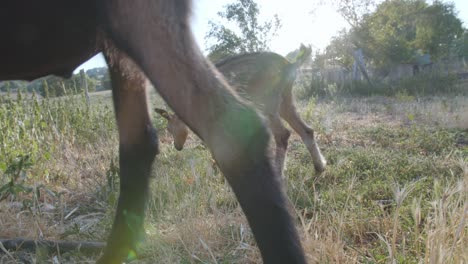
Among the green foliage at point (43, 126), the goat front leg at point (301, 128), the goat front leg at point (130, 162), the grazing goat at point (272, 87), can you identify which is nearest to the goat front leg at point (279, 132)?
the grazing goat at point (272, 87)

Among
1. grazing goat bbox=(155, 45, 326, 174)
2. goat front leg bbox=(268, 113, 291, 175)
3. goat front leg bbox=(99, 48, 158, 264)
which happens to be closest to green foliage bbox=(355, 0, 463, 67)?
grazing goat bbox=(155, 45, 326, 174)

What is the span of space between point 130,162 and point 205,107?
868mm

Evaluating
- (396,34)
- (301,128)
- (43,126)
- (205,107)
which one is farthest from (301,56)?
(396,34)

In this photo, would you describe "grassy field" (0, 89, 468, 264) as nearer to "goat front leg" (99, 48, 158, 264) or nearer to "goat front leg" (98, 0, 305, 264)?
"goat front leg" (99, 48, 158, 264)

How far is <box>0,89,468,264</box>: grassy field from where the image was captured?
200cm

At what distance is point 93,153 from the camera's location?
5.12 meters

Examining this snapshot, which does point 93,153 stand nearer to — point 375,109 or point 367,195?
point 367,195

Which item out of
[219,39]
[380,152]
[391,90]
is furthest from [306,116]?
[219,39]

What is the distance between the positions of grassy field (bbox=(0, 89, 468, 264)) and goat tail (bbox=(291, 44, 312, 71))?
3.51 feet

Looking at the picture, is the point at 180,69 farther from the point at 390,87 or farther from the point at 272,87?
the point at 390,87

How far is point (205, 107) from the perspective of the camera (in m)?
1.28

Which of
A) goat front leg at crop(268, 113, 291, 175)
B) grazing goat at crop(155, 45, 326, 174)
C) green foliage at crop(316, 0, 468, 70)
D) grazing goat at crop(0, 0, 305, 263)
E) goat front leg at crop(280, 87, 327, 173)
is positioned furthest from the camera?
green foliage at crop(316, 0, 468, 70)

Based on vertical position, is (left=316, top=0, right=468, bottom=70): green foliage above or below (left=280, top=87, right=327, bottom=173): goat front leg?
above

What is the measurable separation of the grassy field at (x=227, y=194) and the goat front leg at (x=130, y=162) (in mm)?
305
